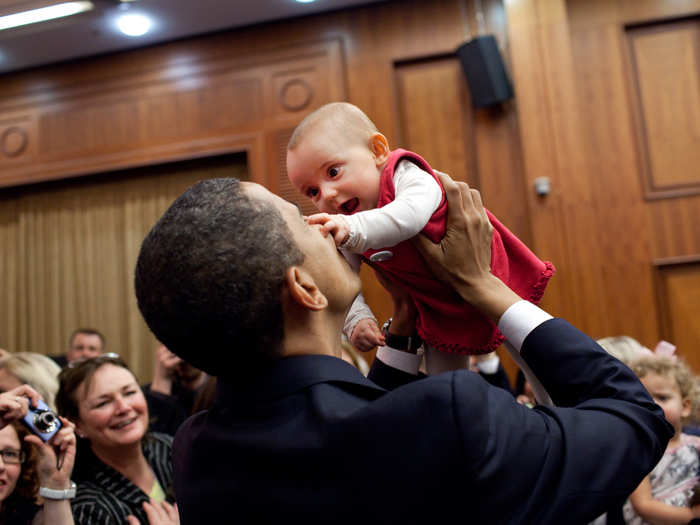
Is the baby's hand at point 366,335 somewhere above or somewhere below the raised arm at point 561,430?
above

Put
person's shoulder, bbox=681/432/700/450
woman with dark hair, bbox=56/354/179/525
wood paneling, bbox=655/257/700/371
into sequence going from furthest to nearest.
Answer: wood paneling, bbox=655/257/700/371
person's shoulder, bbox=681/432/700/450
woman with dark hair, bbox=56/354/179/525

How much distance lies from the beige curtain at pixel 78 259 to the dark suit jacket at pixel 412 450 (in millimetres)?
5389

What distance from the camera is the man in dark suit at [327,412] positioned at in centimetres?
89

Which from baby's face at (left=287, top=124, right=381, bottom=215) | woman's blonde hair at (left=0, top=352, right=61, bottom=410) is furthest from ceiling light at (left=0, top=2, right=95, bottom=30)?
baby's face at (left=287, top=124, right=381, bottom=215)

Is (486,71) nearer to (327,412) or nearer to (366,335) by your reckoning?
(366,335)

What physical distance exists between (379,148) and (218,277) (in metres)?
0.84

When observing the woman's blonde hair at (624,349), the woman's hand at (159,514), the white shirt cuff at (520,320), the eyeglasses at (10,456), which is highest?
the white shirt cuff at (520,320)

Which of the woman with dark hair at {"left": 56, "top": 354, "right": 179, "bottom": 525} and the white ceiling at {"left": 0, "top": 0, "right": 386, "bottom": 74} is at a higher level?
the white ceiling at {"left": 0, "top": 0, "right": 386, "bottom": 74}

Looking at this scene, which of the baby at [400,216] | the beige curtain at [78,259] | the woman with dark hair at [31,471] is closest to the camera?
the baby at [400,216]

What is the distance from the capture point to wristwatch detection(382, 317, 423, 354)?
163cm

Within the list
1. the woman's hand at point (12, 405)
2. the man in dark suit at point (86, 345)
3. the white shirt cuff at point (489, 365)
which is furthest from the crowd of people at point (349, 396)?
the man in dark suit at point (86, 345)

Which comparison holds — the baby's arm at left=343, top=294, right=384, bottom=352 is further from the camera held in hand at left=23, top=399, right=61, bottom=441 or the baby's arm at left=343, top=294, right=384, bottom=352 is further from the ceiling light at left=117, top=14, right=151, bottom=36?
the ceiling light at left=117, top=14, right=151, bottom=36

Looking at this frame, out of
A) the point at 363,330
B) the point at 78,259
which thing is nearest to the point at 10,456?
the point at 363,330

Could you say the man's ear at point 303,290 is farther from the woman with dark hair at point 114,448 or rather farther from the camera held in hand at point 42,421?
the woman with dark hair at point 114,448
